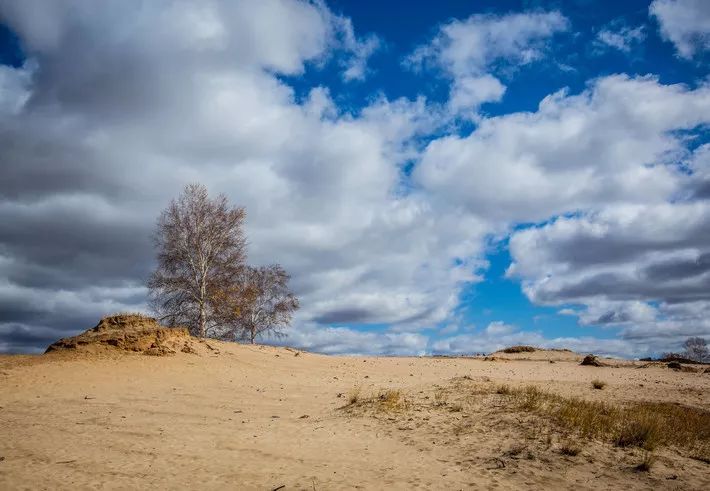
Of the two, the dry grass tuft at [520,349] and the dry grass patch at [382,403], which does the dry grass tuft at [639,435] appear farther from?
the dry grass tuft at [520,349]

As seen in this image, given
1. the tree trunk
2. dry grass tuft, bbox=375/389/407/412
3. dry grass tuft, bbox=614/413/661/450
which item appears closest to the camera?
dry grass tuft, bbox=614/413/661/450

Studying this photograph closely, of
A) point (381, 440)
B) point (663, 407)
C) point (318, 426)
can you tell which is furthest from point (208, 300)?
point (663, 407)

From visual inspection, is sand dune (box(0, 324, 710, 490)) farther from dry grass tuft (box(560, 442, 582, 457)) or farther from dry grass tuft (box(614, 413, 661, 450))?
dry grass tuft (box(614, 413, 661, 450))

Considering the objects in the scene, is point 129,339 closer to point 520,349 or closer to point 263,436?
point 263,436

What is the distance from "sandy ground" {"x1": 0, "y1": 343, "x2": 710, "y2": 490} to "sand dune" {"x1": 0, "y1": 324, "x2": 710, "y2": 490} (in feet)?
0.15

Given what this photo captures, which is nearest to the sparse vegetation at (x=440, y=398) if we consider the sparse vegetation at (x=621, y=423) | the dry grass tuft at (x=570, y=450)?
the sparse vegetation at (x=621, y=423)

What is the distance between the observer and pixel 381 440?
37.6 feet

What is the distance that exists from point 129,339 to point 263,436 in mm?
12810

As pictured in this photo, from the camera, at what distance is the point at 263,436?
1168 cm

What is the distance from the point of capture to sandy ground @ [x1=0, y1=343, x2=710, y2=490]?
866cm

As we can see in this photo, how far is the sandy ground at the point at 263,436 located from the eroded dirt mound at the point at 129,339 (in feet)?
3.17

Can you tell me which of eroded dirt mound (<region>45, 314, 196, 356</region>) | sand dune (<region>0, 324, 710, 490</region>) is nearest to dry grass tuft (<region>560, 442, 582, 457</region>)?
sand dune (<region>0, 324, 710, 490</region>)

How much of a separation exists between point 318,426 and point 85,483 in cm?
611

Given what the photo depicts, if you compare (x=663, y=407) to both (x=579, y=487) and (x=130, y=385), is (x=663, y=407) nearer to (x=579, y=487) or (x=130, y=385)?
(x=579, y=487)
